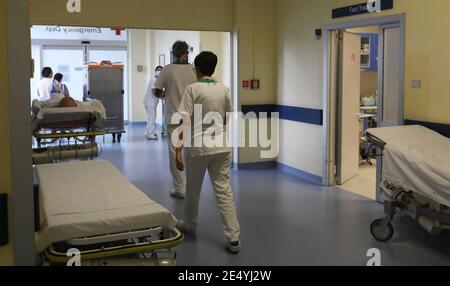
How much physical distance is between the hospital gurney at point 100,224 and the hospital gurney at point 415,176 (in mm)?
2154

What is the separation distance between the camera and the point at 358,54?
699 cm

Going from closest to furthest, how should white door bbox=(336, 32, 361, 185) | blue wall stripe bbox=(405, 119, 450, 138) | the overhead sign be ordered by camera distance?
blue wall stripe bbox=(405, 119, 450, 138)
white door bbox=(336, 32, 361, 185)
the overhead sign

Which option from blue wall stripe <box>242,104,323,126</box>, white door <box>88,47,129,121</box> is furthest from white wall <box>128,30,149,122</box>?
blue wall stripe <box>242,104,323,126</box>

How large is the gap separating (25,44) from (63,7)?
5.13 meters

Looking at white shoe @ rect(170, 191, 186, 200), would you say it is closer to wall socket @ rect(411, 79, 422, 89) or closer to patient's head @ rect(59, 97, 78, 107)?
patient's head @ rect(59, 97, 78, 107)

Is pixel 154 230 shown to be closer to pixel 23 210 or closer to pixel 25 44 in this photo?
pixel 23 210

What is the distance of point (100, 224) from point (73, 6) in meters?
5.00

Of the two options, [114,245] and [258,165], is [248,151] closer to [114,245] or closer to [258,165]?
[258,165]

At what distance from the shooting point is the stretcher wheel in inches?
178

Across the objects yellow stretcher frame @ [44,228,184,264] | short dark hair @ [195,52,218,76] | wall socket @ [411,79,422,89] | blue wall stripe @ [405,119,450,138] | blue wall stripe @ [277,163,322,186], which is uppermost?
short dark hair @ [195,52,218,76]

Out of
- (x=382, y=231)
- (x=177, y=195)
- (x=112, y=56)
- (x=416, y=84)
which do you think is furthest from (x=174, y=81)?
(x=112, y=56)

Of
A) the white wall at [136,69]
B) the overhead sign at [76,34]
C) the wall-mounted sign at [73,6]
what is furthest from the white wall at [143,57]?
the wall-mounted sign at [73,6]

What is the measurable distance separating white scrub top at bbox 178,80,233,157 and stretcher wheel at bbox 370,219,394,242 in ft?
5.11

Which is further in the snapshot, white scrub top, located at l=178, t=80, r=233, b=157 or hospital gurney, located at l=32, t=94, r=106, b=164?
hospital gurney, located at l=32, t=94, r=106, b=164
